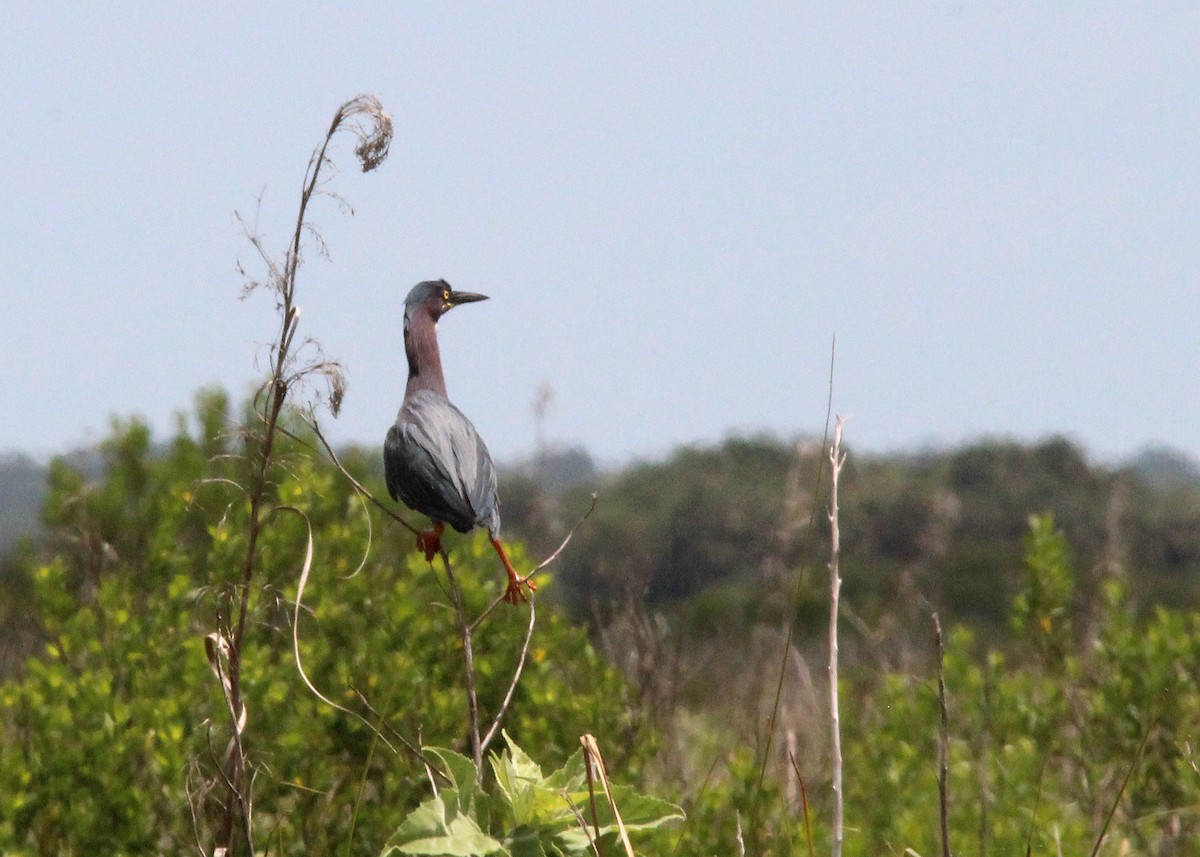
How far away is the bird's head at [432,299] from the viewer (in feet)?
9.56

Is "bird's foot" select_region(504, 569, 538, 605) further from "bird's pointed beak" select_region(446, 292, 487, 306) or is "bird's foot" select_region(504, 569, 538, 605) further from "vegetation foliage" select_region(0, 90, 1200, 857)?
"bird's pointed beak" select_region(446, 292, 487, 306)

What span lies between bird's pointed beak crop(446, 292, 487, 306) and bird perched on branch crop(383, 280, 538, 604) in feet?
0.56

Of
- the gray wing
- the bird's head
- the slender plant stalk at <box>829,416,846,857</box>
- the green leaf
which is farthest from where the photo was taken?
the bird's head

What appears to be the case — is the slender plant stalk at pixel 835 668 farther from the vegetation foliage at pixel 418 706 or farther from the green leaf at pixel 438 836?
the green leaf at pixel 438 836

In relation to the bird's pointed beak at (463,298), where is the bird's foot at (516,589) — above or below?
below

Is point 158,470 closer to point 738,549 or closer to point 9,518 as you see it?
point 738,549

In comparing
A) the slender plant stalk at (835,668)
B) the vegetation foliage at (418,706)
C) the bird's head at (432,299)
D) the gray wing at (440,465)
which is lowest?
the vegetation foliage at (418,706)

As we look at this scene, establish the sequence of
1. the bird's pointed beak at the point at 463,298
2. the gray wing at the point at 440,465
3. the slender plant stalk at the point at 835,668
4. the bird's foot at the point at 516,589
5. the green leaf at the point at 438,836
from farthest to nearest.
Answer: the bird's pointed beak at the point at 463,298 → the bird's foot at the point at 516,589 → the gray wing at the point at 440,465 → the green leaf at the point at 438,836 → the slender plant stalk at the point at 835,668

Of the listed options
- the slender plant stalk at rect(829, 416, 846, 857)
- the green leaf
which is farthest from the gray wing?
the slender plant stalk at rect(829, 416, 846, 857)

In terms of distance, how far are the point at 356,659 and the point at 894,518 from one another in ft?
114

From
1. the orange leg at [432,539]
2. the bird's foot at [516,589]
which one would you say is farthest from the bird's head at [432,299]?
the bird's foot at [516,589]

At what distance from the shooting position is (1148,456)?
103688mm

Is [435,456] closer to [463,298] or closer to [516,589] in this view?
[516,589]

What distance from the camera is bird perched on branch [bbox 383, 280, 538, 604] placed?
268 centimetres
